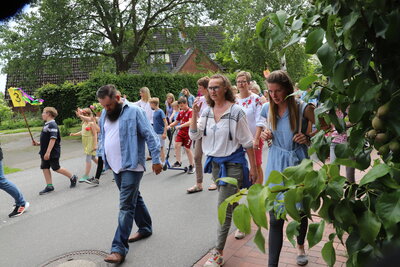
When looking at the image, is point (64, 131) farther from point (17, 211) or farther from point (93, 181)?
point (17, 211)

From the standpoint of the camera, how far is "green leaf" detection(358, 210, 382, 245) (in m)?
0.91

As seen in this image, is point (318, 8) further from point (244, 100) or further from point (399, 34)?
point (244, 100)

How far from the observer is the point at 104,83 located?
1867 centimetres

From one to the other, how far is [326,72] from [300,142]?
97.0 inches

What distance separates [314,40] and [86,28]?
77.0 ft

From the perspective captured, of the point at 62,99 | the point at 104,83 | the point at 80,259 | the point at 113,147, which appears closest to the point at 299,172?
the point at 113,147

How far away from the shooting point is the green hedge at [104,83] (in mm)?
18750

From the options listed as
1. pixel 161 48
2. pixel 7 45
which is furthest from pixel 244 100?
pixel 161 48

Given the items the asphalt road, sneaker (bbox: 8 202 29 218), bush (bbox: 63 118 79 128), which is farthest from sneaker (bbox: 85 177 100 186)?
bush (bbox: 63 118 79 128)

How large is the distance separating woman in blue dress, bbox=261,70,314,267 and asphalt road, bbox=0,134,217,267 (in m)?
1.29

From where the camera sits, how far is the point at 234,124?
4.06 metres

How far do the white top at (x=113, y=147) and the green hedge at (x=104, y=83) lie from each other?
14244mm

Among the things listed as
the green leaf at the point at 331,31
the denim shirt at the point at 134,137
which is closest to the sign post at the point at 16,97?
the denim shirt at the point at 134,137

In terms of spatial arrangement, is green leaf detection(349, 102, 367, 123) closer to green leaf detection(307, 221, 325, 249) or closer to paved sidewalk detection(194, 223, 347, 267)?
green leaf detection(307, 221, 325, 249)
